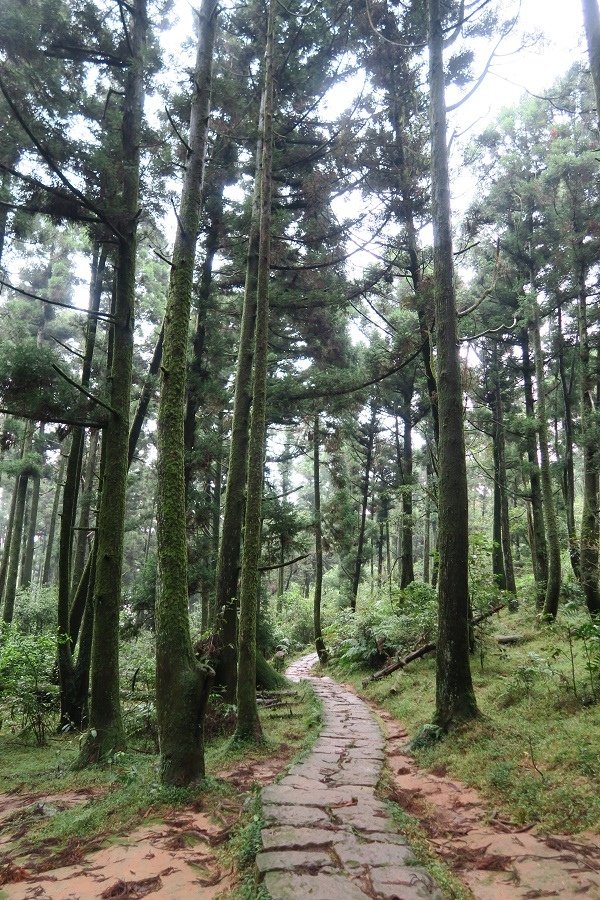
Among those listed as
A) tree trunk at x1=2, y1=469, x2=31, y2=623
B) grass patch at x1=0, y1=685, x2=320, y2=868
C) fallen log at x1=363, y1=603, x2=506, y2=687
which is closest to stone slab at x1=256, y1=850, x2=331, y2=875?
grass patch at x1=0, y1=685, x2=320, y2=868

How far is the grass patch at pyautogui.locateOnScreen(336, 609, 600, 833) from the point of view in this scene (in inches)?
156

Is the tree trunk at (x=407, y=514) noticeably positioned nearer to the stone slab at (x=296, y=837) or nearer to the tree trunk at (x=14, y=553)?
the stone slab at (x=296, y=837)

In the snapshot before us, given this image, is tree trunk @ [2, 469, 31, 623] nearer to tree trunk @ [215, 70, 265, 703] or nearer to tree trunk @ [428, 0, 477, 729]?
tree trunk @ [215, 70, 265, 703]

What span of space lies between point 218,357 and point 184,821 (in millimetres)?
10757

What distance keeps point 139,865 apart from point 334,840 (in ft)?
4.23

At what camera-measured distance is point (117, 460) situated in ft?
24.1

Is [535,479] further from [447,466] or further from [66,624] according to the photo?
[66,624]

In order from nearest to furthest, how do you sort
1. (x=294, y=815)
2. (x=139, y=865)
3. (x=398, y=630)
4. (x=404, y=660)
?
1. (x=139, y=865)
2. (x=294, y=815)
3. (x=404, y=660)
4. (x=398, y=630)

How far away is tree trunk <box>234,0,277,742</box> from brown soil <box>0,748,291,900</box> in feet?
7.44

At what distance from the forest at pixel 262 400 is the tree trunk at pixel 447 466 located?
0.04 meters

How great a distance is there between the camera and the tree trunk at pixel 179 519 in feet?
15.5

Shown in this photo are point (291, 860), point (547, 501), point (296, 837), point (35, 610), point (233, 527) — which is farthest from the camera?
point (35, 610)

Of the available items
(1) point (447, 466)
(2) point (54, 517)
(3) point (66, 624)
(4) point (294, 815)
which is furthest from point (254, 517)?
(2) point (54, 517)

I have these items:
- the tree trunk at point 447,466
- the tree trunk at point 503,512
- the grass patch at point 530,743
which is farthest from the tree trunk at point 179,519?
Result: the tree trunk at point 503,512
